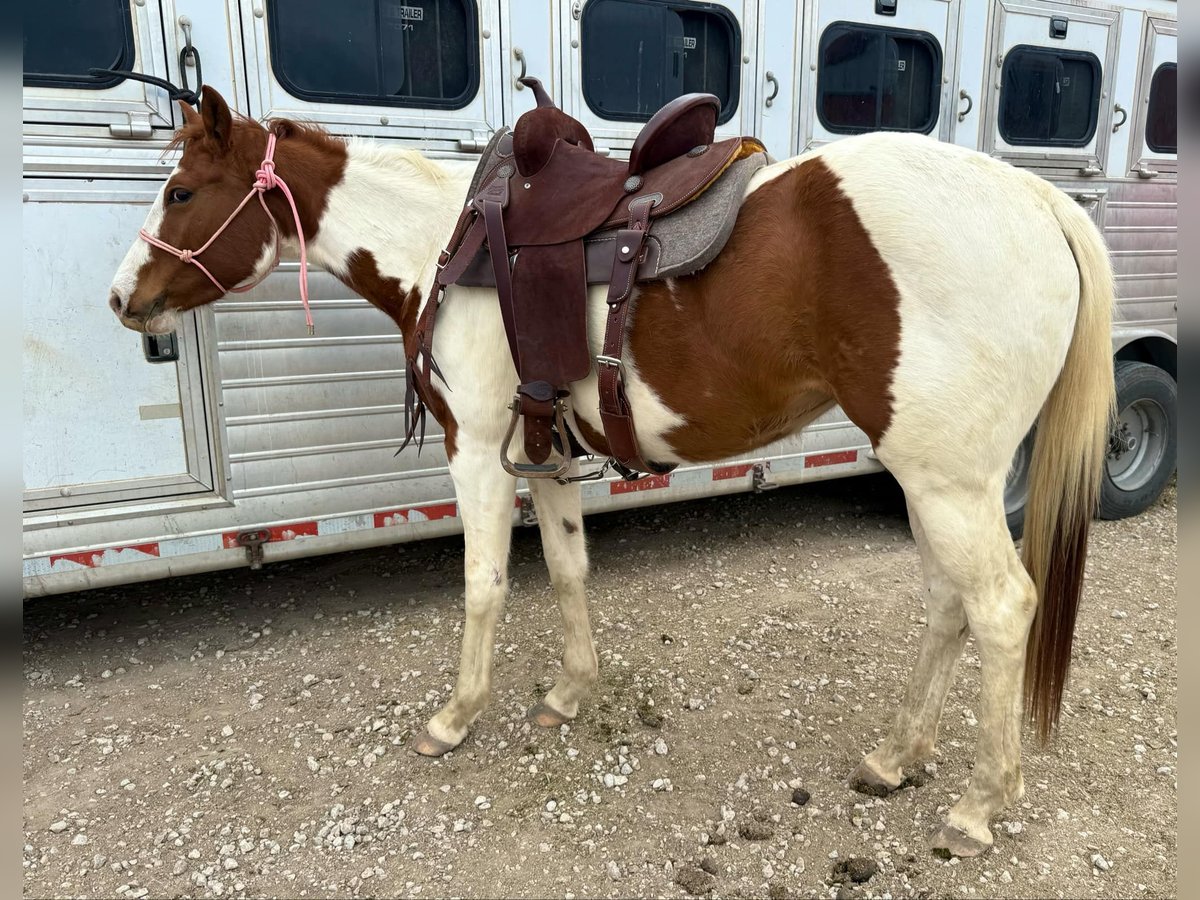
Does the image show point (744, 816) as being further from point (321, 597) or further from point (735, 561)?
point (321, 597)

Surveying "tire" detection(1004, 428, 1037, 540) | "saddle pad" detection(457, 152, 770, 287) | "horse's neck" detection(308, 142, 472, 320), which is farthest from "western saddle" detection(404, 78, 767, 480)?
"tire" detection(1004, 428, 1037, 540)

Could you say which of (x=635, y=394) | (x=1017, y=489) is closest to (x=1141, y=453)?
(x=1017, y=489)

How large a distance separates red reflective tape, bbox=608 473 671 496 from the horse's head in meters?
1.98

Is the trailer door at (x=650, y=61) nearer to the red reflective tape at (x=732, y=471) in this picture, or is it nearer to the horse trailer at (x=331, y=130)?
the horse trailer at (x=331, y=130)

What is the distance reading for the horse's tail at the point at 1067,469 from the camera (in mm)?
2006

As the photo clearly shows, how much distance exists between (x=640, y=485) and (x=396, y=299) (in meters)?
1.69

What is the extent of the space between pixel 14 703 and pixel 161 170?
2.74 metres

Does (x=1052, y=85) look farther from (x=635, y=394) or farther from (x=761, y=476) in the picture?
(x=635, y=394)

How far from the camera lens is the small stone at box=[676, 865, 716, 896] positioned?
2117mm

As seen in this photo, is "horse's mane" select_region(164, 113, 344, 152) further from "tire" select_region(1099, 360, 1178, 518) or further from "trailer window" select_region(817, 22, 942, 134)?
"tire" select_region(1099, 360, 1178, 518)

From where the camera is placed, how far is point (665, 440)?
89.8 inches

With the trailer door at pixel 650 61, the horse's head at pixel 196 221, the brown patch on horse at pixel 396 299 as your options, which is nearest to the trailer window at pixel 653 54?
the trailer door at pixel 650 61

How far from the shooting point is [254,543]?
3.27m

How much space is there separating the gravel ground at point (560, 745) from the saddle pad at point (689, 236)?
171 centimetres
